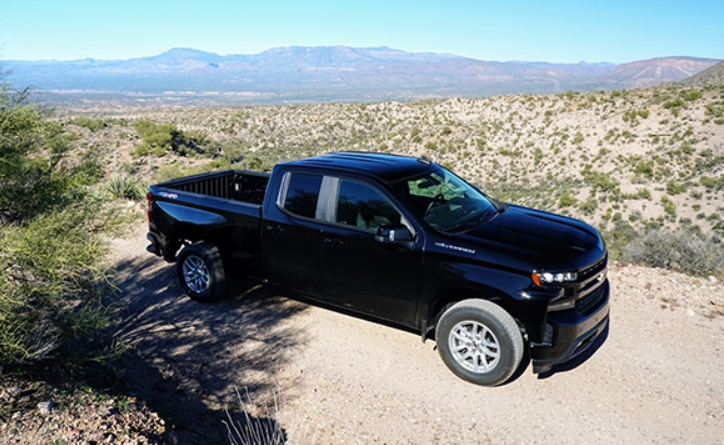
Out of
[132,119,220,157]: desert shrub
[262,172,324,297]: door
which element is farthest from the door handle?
[132,119,220,157]: desert shrub

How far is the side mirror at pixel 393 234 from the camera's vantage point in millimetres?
4484

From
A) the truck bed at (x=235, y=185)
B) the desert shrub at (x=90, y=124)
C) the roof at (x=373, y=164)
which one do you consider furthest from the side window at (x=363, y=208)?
the desert shrub at (x=90, y=124)

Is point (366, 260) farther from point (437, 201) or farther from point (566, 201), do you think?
point (566, 201)

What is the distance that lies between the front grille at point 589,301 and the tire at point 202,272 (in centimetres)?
419

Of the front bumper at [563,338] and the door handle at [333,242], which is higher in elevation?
the door handle at [333,242]

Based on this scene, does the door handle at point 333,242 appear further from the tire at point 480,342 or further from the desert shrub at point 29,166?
the desert shrub at point 29,166

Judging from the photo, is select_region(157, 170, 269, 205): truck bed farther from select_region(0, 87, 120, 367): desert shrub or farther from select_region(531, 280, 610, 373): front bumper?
select_region(531, 280, 610, 373): front bumper

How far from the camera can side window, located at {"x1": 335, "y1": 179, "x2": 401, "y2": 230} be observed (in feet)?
15.9

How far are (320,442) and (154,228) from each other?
4166mm

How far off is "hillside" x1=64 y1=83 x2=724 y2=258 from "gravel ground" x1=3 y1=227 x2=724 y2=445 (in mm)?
10828

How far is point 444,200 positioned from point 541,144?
33.0m

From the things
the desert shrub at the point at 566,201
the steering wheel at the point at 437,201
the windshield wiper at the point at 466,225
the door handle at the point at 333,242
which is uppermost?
the steering wheel at the point at 437,201

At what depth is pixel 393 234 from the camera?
4477mm

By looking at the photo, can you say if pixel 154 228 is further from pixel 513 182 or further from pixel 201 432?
pixel 513 182
